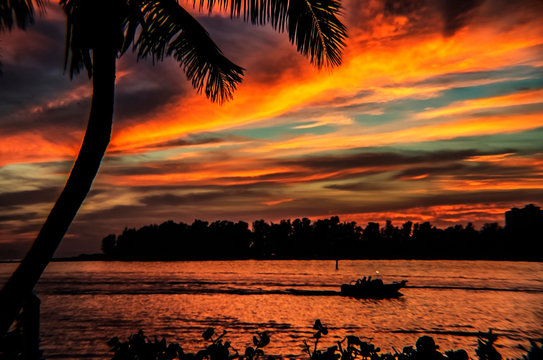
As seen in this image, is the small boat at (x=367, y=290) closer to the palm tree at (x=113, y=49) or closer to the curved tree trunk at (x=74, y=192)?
the palm tree at (x=113, y=49)

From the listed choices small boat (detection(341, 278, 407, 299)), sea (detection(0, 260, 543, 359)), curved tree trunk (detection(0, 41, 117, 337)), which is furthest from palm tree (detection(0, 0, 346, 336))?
small boat (detection(341, 278, 407, 299))

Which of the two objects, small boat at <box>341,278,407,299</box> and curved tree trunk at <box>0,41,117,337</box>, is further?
small boat at <box>341,278,407,299</box>

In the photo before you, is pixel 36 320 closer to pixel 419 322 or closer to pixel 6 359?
pixel 6 359

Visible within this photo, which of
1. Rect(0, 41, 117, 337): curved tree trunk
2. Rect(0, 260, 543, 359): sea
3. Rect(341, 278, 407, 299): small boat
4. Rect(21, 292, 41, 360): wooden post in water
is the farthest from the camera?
Rect(341, 278, 407, 299): small boat

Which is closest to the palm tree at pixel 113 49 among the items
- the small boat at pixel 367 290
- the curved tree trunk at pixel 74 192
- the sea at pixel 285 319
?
the curved tree trunk at pixel 74 192

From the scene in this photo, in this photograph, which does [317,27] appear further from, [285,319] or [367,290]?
[367,290]

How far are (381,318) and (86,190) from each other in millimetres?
52064

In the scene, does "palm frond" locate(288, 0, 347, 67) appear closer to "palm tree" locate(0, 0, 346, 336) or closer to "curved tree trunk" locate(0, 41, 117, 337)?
"palm tree" locate(0, 0, 346, 336)

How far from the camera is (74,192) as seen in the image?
4.21m

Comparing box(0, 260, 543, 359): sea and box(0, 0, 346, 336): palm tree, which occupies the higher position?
box(0, 0, 346, 336): palm tree

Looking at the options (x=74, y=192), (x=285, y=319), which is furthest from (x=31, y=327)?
(x=285, y=319)

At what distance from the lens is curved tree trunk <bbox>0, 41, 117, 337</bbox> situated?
3893 mm

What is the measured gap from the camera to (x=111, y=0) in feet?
14.3

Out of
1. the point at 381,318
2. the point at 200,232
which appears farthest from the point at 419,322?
the point at 200,232
